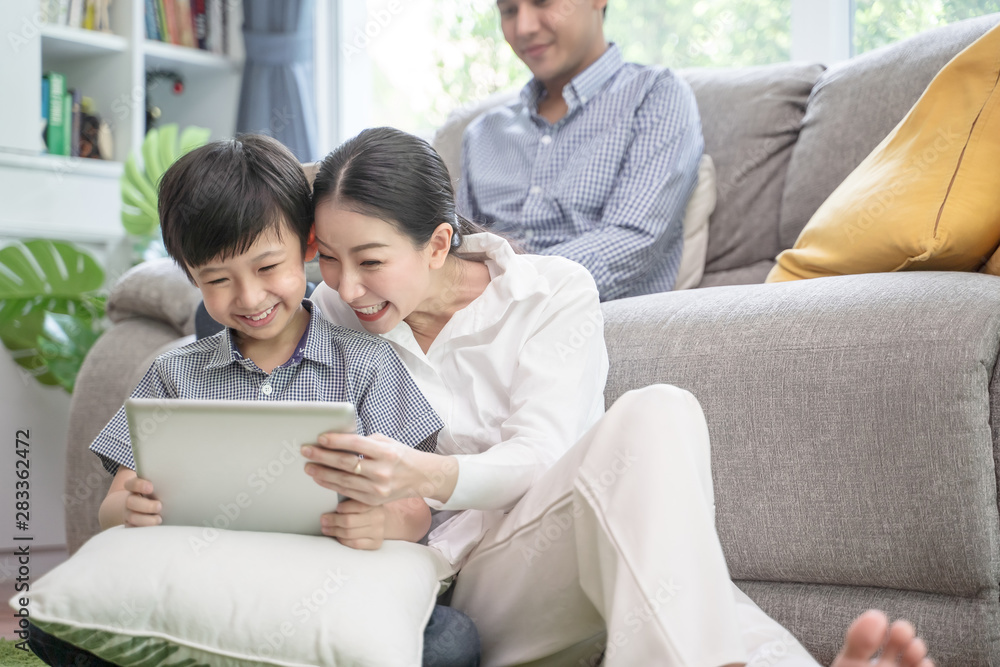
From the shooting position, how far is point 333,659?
85 cm

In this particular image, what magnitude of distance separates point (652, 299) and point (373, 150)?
1.75ft

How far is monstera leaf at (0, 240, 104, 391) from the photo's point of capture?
2498mm

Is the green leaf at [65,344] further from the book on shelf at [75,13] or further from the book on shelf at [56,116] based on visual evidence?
the book on shelf at [75,13]

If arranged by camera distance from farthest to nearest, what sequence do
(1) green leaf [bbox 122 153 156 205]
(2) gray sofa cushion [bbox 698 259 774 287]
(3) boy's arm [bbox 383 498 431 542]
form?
(1) green leaf [bbox 122 153 156 205]
(2) gray sofa cushion [bbox 698 259 774 287]
(3) boy's arm [bbox 383 498 431 542]

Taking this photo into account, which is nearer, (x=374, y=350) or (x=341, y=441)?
(x=341, y=441)

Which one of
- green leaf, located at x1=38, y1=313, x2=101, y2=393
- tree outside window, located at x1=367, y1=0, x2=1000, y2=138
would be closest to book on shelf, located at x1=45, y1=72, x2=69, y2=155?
green leaf, located at x1=38, y1=313, x2=101, y2=393

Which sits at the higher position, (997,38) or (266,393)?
(997,38)

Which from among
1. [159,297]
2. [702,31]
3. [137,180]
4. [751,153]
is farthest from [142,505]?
[702,31]

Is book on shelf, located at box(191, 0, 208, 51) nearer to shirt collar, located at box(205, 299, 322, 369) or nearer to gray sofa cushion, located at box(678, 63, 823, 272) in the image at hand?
gray sofa cushion, located at box(678, 63, 823, 272)

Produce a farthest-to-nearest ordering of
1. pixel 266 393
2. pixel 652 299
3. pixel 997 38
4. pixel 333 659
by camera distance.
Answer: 1. pixel 652 299
2. pixel 997 38
3. pixel 266 393
4. pixel 333 659

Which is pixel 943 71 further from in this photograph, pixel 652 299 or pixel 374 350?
pixel 374 350

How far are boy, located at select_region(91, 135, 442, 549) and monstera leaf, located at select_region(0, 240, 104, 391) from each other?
1461 mm

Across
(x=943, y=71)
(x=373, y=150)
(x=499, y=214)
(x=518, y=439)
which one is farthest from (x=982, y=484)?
(x=499, y=214)

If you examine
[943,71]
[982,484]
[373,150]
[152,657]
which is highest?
[943,71]
